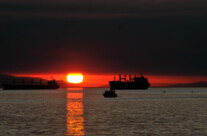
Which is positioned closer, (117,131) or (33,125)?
(117,131)

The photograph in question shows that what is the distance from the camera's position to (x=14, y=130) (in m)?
52.9

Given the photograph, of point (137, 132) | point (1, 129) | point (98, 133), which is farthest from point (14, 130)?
point (137, 132)

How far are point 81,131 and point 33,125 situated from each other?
412 inches

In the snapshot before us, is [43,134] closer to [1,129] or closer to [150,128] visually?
[1,129]

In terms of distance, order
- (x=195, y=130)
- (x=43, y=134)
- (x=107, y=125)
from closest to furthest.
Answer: (x=43, y=134) → (x=195, y=130) → (x=107, y=125)

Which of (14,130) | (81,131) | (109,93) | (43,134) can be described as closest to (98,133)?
(81,131)

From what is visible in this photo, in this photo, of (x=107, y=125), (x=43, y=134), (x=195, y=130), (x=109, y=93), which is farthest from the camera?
(x=109, y=93)

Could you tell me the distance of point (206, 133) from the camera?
161 ft

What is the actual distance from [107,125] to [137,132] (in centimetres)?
893

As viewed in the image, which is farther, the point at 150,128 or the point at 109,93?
the point at 109,93

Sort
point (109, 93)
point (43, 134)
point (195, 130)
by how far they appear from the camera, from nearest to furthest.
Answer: point (43, 134)
point (195, 130)
point (109, 93)

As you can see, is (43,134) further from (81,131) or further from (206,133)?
(206,133)

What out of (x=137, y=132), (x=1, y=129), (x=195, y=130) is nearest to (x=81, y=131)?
(x=137, y=132)

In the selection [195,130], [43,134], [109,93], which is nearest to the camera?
[43,134]
